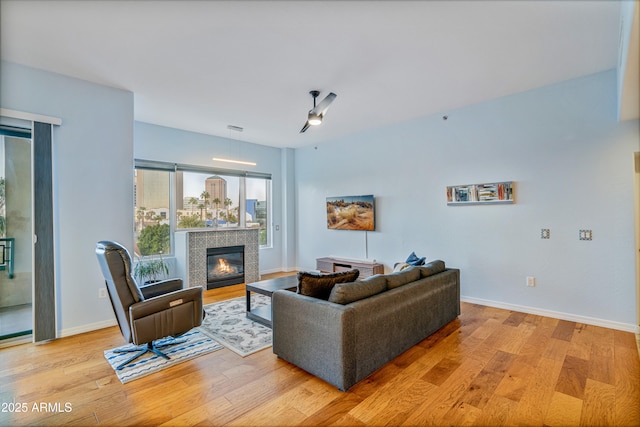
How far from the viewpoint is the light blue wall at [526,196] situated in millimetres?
3420

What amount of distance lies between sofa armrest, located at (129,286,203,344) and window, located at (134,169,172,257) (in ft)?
9.11

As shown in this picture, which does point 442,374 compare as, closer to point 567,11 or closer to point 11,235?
point 567,11

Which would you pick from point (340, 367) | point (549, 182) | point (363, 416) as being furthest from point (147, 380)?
point (549, 182)

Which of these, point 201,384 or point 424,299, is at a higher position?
point 424,299

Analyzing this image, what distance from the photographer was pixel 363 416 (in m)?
2.03

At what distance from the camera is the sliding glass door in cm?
326

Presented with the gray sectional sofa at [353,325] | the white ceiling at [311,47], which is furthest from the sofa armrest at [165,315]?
the white ceiling at [311,47]

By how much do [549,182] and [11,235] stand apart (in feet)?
20.4

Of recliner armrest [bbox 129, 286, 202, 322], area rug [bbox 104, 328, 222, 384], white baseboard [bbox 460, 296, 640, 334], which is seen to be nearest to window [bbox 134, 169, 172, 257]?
area rug [bbox 104, 328, 222, 384]

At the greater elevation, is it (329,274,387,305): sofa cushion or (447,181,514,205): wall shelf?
(447,181,514,205): wall shelf

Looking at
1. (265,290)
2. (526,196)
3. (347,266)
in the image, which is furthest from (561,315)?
(265,290)

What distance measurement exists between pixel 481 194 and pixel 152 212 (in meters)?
5.24

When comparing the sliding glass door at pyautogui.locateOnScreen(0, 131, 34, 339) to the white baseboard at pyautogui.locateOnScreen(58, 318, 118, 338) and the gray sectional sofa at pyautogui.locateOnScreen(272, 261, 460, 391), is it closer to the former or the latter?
the white baseboard at pyautogui.locateOnScreen(58, 318, 118, 338)

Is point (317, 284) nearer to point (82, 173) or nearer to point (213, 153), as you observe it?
point (82, 173)
